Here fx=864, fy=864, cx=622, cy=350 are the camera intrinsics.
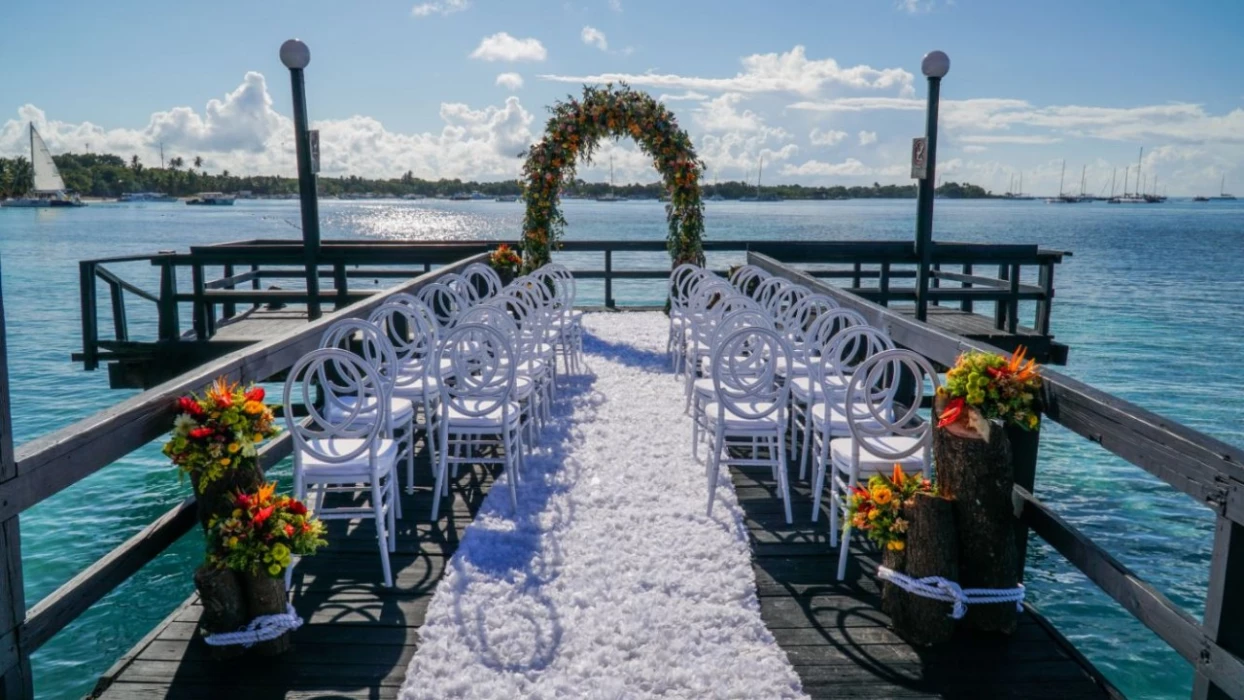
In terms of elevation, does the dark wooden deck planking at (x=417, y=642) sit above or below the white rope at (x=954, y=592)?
below

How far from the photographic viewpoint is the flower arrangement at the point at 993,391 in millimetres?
3438

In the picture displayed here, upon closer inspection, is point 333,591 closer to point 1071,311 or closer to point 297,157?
point 297,157

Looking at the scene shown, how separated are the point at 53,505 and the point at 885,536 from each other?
31.5 ft

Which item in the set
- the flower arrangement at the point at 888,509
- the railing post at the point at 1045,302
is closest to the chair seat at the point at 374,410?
the flower arrangement at the point at 888,509

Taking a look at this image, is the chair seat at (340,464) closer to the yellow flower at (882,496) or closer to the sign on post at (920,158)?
the yellow flower at (882,496)

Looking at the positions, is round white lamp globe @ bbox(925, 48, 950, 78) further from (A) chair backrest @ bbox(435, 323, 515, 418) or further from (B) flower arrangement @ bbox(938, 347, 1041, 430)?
(B) flower arrangement @ bbox(938, 347, 1041, 430)

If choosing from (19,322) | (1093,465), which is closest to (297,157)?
(1093,465)

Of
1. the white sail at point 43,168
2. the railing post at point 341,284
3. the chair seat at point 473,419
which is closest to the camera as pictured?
the chair seat at point 473,419

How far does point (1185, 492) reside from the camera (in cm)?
254

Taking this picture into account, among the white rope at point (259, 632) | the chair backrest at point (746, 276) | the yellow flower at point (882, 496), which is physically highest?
the chair backrest at point (746, 276)

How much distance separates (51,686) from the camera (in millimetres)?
5754

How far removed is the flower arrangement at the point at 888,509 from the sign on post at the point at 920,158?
554 centimetres

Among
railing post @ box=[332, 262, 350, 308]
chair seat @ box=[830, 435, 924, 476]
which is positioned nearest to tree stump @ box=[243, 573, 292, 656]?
chair seat @ box=[830, 435, 924, 476]

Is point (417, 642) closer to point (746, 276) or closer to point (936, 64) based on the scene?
point (746, 276)
